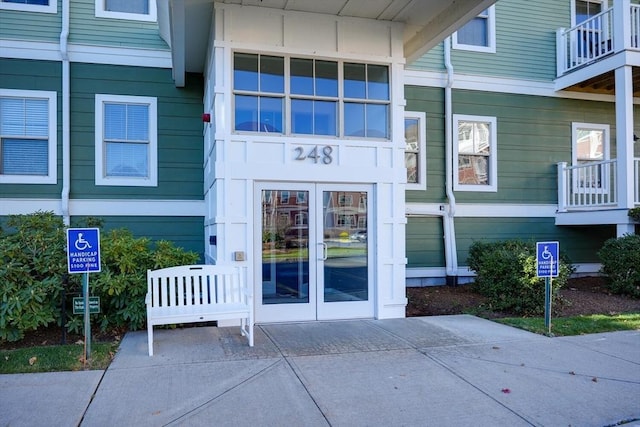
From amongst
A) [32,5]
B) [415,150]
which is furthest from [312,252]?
[32,5]

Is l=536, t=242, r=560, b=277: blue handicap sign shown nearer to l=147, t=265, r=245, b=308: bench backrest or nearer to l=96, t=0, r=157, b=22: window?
l=147, t=265, r=245, b=308: bench backrest

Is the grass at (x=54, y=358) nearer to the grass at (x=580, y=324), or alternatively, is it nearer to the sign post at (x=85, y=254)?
the sign post at (x=85, y=254)

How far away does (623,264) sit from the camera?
360 inches

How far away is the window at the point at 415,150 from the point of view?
34.8 ft

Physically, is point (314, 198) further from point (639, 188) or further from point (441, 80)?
point (639, 188)

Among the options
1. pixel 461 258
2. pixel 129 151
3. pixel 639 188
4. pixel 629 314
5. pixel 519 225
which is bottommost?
pixel 629 314

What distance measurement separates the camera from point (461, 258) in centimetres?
1085

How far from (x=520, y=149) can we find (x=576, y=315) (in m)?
4.83

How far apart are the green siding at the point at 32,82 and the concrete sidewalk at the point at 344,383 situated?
416cm

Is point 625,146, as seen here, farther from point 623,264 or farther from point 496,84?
point 496,84

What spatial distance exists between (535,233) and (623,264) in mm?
2392

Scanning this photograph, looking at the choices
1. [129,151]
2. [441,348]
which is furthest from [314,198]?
[129,151]

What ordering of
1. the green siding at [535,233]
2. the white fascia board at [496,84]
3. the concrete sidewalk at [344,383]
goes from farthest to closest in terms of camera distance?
the green siding at [535,233] → the white fascia board at [496,84] → the concrete sidewalk at [344,383]

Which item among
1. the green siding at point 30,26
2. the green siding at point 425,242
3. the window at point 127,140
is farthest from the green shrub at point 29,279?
the green siding at point 425,242
